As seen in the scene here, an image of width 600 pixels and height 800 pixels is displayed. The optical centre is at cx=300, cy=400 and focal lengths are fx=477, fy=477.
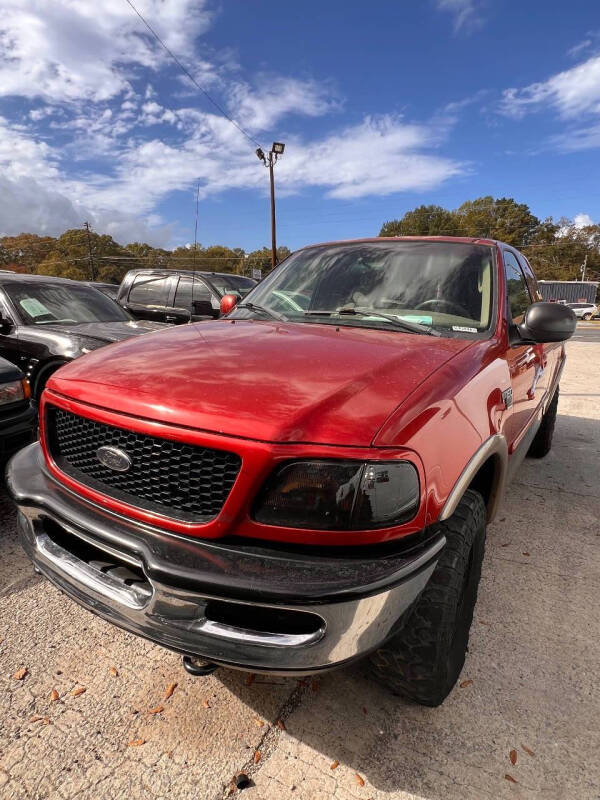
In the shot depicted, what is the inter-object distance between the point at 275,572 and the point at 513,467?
1.76 meters

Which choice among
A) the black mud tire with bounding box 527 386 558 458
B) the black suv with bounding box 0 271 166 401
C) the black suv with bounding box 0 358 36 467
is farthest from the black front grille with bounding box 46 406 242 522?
the black mud tire with bounding box 527 386 558 458

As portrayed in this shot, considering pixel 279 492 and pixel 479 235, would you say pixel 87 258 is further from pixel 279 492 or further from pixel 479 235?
pixel 279 492

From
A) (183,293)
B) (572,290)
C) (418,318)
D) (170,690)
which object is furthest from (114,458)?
(572,290)

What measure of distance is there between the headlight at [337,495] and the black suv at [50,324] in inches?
151

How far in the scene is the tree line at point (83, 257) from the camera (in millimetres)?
63375

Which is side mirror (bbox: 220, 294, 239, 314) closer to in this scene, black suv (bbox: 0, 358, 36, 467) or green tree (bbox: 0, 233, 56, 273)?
black suv (bbox: 0, 358, 36, 467)

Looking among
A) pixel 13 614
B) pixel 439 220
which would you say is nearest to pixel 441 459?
pixel 13 614

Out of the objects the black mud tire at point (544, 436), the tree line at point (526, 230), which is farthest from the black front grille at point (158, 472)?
the tree line at point (526, 230)

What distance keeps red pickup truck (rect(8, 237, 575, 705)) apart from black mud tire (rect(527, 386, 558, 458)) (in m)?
2.64

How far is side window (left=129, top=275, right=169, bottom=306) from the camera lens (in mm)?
8219

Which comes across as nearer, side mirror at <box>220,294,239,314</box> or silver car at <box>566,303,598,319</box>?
side mirror at <box>220,294,239,314</box>

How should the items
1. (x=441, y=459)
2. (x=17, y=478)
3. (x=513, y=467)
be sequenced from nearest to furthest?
(x=441, y=459), (x=17, y=478), (x=513, y=467)

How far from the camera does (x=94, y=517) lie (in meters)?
1.58

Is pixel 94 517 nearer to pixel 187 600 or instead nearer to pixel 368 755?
pixel 187 600
